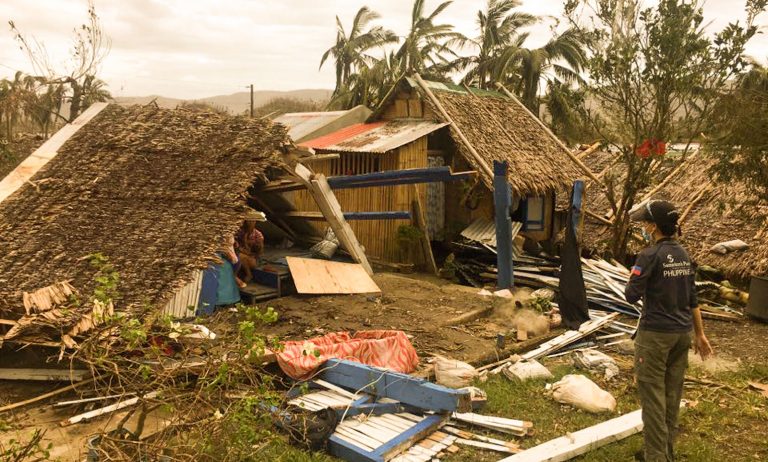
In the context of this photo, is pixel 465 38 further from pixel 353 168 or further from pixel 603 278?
pixel 603 278

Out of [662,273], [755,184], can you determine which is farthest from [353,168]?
[662,273]

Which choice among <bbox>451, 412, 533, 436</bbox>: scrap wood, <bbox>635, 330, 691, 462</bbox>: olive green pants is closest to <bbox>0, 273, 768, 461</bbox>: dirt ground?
<bbox>451, 412, 533, 436</bbox>: scrap wood

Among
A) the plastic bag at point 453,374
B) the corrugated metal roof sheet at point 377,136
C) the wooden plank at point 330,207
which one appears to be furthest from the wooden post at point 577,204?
the corrugated metal roof sheet at point 377,136

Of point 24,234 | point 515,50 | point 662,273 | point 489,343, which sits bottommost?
point 489,343

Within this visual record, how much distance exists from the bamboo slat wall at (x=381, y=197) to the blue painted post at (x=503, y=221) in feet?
12.8

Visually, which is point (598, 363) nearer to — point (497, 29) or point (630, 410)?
point (630, 410)

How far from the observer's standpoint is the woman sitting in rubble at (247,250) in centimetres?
954

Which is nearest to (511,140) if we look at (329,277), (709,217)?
(709,217)

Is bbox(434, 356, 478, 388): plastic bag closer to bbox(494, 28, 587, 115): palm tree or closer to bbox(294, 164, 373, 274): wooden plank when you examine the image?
bbox(294, 164, 373, 274): wooden plank

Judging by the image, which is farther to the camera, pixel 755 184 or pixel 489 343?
pixel 755 184

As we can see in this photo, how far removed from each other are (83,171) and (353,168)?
5.92 m

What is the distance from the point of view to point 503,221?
9.70 meters

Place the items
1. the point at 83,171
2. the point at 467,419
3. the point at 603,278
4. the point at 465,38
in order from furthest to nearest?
the point at 465,38 < the point at 603,278 < the point at 83,171 < the point at 467,419

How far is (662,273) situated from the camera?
170 inches
